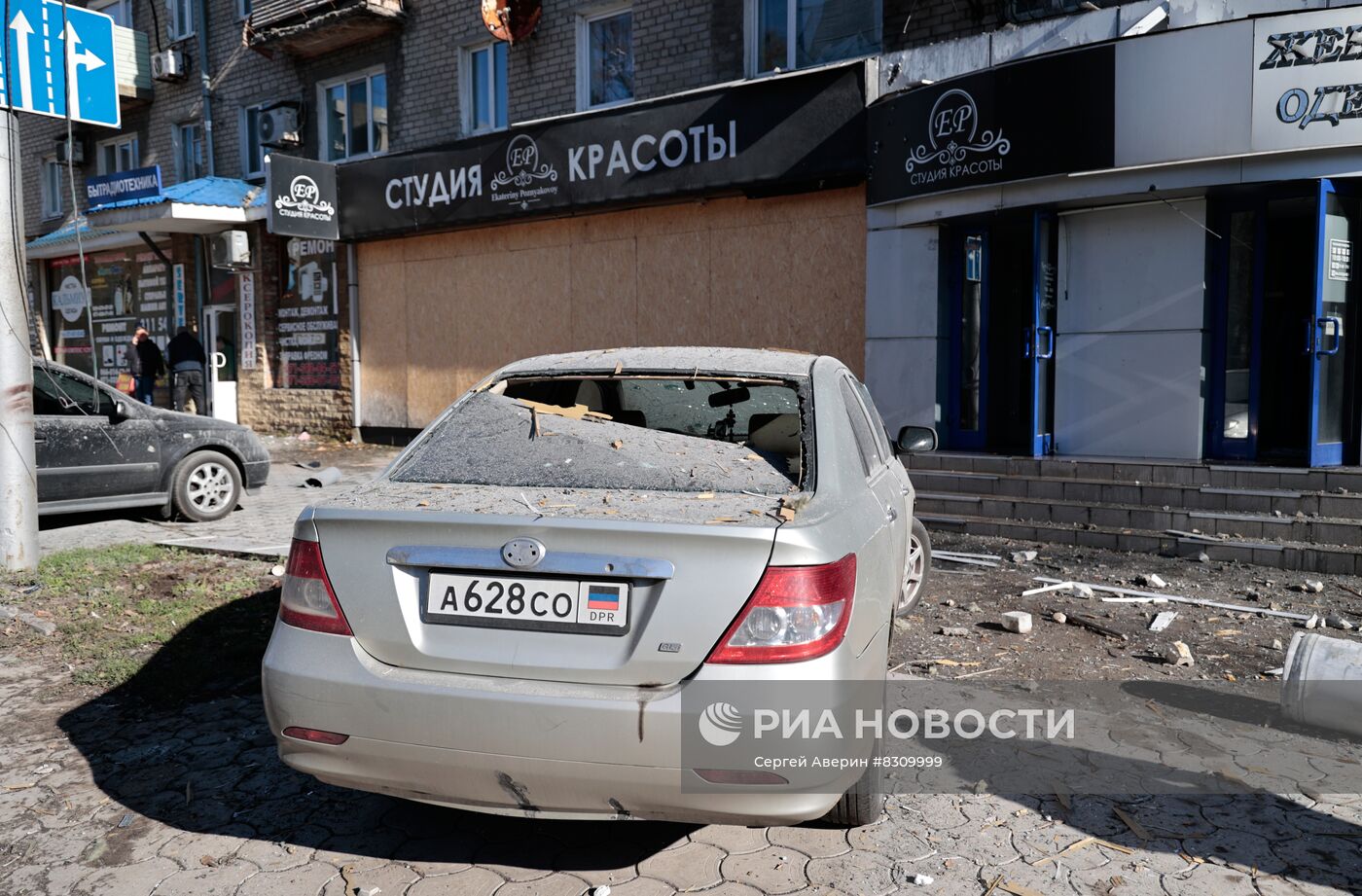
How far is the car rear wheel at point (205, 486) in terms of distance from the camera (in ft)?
29.7

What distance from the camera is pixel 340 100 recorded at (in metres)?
17.0

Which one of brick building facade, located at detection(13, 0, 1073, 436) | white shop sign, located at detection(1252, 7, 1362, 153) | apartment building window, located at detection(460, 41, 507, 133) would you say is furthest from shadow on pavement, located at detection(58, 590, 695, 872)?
apartment building window, located at detection(460, 41, 507, 133)

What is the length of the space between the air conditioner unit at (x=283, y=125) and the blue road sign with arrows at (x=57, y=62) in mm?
9903

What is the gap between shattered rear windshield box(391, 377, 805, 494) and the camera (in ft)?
10.6

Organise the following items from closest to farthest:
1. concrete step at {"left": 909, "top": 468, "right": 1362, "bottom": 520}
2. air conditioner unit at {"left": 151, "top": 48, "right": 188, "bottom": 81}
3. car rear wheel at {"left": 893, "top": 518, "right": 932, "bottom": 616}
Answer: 1. car rear wheel at {"left": 893, "top": 518, "right": 932, "bottom": 616}
2. concrete step at {"left": 909, "top": 468, "right": 1362, "bottom": 520}
3. air conditioner unit at {"left": 151, "top": 48, "right": 188, "bottom": 81}

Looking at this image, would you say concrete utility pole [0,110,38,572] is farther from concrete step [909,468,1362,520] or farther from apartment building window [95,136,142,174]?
apartment building window [95,136,142,174]

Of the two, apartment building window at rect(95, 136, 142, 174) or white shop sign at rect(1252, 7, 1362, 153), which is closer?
white shop sign at rect(1252, 7, 1362, 153)

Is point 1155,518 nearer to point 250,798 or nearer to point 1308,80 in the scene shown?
point 1308,80

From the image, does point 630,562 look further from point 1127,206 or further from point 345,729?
point 1127,206

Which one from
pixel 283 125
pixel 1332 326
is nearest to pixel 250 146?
pixel 283 125

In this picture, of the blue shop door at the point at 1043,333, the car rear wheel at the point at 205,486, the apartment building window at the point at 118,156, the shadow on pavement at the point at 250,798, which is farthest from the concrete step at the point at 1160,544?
the apartment building window at the point at 118,156

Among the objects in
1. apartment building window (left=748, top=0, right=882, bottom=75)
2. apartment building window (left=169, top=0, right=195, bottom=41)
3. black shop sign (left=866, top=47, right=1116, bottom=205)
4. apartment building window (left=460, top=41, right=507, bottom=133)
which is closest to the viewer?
black shop sign (left=866, top=47, right=1116, bottom=205)

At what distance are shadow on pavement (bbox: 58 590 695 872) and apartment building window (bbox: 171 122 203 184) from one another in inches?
713

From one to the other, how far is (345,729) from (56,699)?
8.63ft
